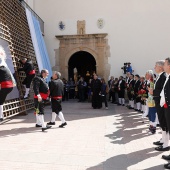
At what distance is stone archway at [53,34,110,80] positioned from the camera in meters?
15.4

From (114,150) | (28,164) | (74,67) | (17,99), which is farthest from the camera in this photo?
(74,67)

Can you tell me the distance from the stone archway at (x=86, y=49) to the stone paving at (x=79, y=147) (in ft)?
28.3

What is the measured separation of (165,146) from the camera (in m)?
4.67

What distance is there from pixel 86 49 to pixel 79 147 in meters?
11.5

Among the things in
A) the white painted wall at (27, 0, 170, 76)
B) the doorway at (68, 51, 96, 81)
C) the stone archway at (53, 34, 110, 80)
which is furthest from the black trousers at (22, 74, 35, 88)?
the doorway at (68, 51, 96, 81)

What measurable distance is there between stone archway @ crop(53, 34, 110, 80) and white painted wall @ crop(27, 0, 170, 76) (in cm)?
36

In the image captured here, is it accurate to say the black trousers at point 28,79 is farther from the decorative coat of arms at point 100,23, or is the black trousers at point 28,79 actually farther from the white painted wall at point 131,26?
the decorative coat of arms at point 100,23

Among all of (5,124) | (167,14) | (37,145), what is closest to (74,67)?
(167,14)

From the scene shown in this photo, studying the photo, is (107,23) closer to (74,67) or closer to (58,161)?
(74,67)

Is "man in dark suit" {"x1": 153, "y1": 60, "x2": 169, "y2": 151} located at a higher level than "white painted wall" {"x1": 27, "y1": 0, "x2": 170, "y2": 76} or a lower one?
lower

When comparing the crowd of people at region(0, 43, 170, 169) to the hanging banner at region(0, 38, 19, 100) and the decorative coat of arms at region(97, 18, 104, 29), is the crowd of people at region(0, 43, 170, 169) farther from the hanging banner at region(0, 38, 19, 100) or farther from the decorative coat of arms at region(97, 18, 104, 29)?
the decorative coat of arms at region(97, 18, 104, 29)

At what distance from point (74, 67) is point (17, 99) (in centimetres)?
1039

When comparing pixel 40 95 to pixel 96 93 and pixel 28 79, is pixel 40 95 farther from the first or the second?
pixel 96 93

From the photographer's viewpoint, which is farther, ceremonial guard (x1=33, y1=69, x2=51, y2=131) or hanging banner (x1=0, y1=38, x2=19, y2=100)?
hanging banner (x1=0, y1=38, x2=19, y2=100)
